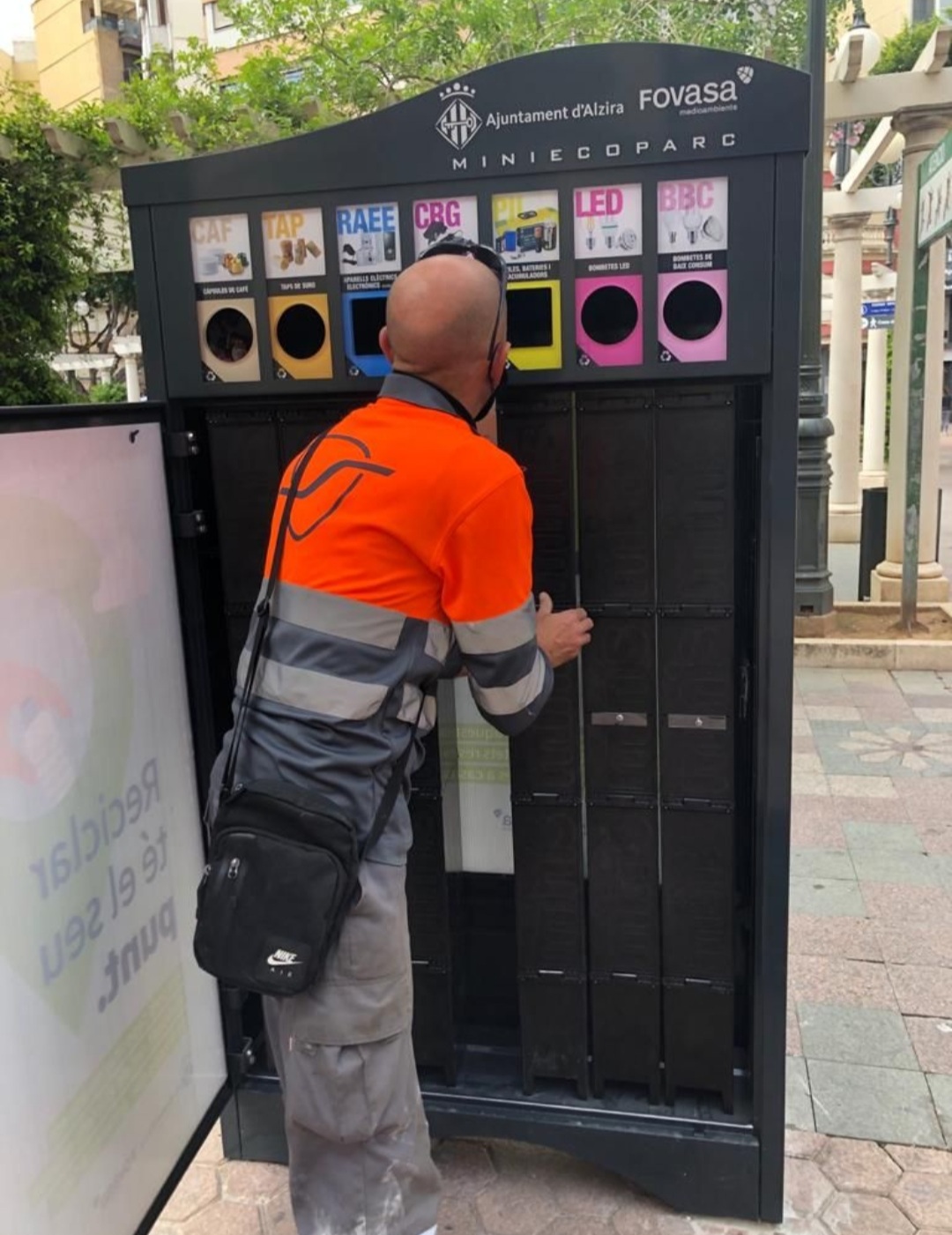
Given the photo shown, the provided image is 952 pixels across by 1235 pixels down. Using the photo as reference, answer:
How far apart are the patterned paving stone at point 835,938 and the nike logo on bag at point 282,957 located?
2.43 m

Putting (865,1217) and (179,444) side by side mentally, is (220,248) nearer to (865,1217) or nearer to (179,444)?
(179,444)

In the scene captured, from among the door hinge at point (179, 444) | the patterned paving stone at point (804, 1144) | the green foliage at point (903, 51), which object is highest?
the green foliage at point (903, 51)

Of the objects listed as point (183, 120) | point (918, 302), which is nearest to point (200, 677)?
point (918, 302)

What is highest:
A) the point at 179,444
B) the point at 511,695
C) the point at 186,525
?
the point at 179,444

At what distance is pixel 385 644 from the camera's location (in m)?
1.76

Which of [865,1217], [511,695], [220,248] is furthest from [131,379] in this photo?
[865,1217]

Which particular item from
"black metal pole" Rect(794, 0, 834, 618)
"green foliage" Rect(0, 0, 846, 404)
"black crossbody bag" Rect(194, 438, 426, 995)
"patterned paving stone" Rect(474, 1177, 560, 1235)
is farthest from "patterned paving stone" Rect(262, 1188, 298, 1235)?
"green foliage" Rect(0, 0, 846, 404)

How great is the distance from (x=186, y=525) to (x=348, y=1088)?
1.27 metres

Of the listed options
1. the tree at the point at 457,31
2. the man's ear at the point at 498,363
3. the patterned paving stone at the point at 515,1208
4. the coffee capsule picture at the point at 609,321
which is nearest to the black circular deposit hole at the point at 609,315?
the coffee capsule picture at the point at 609,321

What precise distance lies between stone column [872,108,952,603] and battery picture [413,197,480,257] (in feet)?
21.0

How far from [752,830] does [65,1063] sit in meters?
1.56

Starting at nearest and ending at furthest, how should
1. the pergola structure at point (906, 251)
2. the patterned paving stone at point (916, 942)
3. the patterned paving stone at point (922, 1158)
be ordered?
the patterned paving stone at point (922, 1158), the patterned paving stone at point (916, 942), the pergola structure at point (906, 251)

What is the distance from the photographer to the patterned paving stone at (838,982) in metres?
3.29

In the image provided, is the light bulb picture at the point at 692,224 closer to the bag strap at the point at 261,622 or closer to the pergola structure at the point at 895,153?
the bag strap at the point at 261,622
